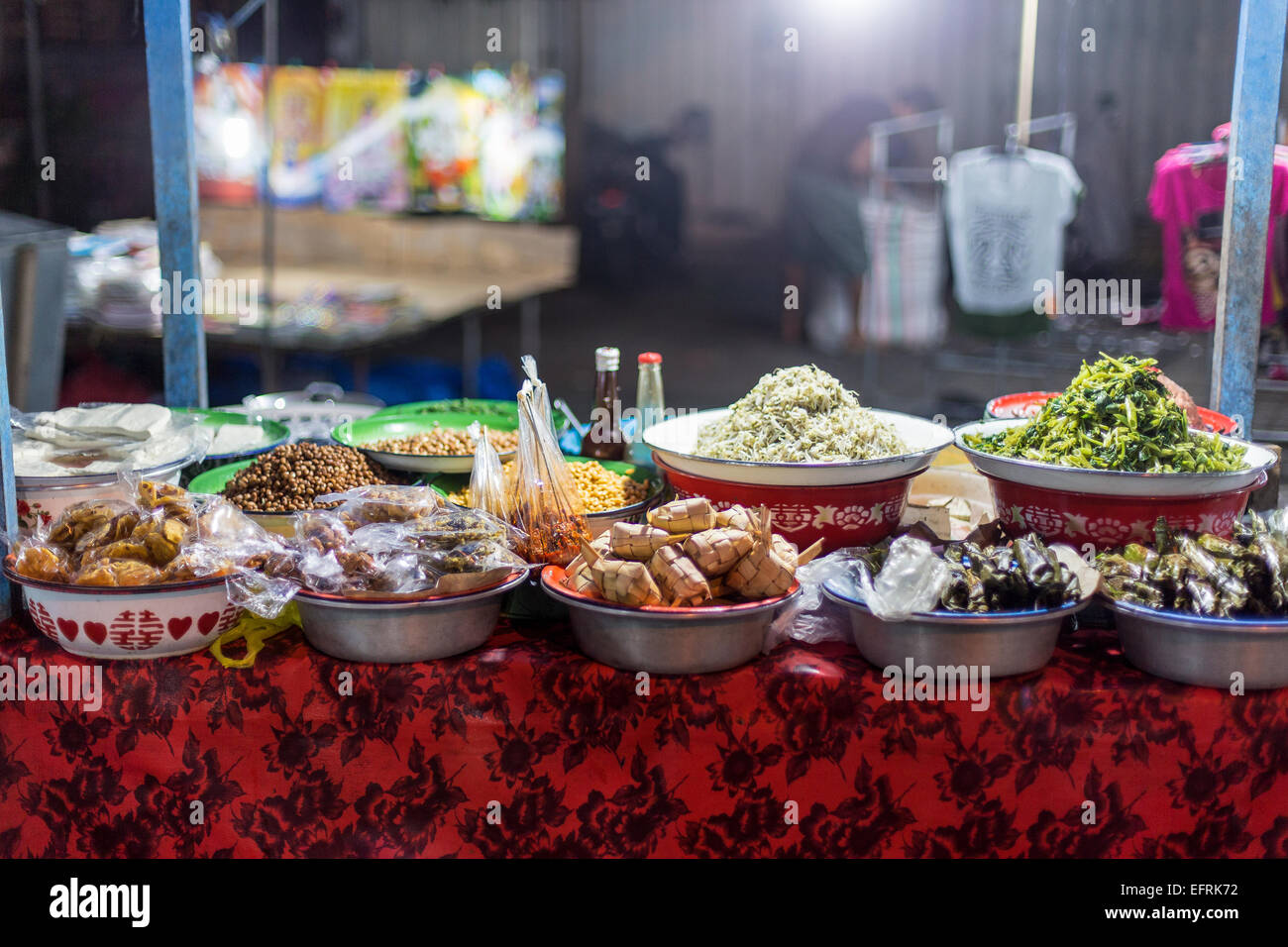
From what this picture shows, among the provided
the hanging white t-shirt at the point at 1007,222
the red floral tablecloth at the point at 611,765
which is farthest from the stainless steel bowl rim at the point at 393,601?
the hanging white t-shirt at the point at 1007,222

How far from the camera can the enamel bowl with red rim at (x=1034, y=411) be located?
242 centimetres

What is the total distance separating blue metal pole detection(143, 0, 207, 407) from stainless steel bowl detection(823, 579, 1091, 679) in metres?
1.98

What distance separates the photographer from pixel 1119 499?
2043 millimetres

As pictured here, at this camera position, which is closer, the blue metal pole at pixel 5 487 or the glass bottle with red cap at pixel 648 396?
the blue metal pole at pixel 5 487

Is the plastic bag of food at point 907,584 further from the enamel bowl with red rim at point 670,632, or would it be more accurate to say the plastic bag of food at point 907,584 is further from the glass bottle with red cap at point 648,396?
the glass bottle with red cap at point 648,396

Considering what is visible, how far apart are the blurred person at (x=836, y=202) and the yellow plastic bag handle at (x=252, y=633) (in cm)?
579

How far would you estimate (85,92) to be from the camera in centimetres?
495

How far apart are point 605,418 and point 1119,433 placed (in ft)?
3.58

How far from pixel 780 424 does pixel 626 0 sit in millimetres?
9639

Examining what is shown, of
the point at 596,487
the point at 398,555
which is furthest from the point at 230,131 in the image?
the point at 398,555

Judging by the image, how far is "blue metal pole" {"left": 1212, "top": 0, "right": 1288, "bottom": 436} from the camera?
2.32 meters
